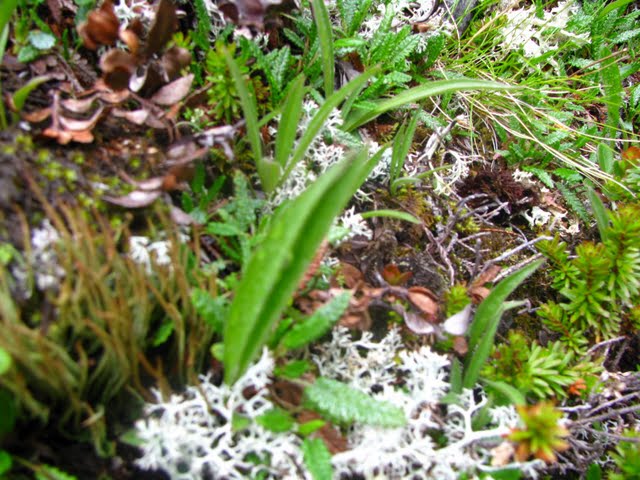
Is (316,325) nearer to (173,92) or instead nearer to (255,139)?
(255,139)

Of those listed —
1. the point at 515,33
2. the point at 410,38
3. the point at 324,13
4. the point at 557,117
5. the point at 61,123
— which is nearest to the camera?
the point at 61,123

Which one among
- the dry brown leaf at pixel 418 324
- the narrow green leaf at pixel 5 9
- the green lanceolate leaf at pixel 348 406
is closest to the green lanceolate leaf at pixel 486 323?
the dry brown leaf at pixel 418 324

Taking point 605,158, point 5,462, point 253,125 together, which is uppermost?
point 605,158

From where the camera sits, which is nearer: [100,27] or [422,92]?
[100,27]

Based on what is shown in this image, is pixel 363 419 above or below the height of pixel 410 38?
below

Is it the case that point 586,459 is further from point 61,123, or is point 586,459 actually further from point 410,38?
point 61,123

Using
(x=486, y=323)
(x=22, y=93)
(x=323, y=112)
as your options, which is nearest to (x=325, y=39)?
(x=323, y=112)

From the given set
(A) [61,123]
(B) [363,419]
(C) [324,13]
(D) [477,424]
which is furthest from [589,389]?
(A) [61,123]
